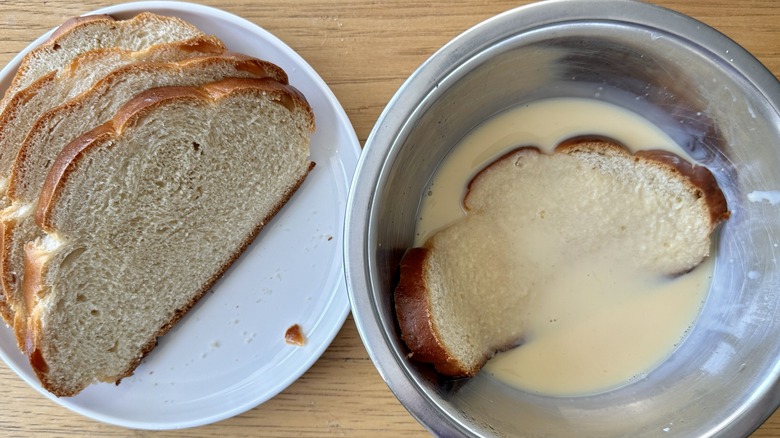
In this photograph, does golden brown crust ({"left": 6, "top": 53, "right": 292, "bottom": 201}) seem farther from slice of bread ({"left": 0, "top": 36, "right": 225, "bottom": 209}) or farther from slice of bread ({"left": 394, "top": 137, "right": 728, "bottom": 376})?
slice of bread ({"left": 394, "top": 137, "right": 728, "bottom": 376})

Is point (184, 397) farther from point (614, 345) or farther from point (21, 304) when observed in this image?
point (614, 345)

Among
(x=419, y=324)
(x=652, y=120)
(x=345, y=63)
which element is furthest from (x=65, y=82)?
(x=652, y=120)

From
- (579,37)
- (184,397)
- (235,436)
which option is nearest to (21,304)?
(184,397)

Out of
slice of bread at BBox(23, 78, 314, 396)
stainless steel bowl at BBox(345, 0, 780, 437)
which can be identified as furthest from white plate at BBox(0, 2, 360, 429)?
stainless steel bowl at BBox(345, 0, 780, 437)

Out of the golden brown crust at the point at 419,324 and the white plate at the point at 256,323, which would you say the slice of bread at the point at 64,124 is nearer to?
the white plate at the point at 256,323

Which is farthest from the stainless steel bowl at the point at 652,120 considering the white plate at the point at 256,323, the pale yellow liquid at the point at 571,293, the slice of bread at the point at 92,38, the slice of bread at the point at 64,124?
the slice of bread at the point at 92,38
